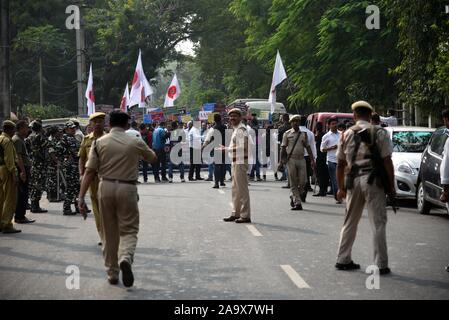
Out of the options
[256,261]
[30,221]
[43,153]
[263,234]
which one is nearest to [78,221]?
[30,221]

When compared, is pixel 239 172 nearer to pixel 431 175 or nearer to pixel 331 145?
pixel 431 175

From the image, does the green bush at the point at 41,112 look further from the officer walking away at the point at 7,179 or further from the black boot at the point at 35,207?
the officer walking away at the point at 7,179

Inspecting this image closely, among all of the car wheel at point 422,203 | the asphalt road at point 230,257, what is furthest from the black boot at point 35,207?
the car wheel at point 422,203

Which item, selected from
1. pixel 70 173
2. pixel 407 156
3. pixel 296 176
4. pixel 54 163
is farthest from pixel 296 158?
pixel 54 163

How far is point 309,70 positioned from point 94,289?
24489 mm

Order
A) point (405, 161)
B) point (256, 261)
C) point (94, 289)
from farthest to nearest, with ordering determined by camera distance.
→ point (405, 161)
point (256, 261)
point (94, 289)

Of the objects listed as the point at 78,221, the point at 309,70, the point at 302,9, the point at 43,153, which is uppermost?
the point at 302,9

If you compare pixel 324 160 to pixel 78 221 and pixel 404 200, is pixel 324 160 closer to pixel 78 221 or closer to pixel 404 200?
pixel 404 200

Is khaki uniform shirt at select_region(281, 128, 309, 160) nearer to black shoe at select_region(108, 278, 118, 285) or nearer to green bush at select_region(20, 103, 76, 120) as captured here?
black shoe at select_region(108, 278, 118, 285)

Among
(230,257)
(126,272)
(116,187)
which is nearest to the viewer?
(126,272)

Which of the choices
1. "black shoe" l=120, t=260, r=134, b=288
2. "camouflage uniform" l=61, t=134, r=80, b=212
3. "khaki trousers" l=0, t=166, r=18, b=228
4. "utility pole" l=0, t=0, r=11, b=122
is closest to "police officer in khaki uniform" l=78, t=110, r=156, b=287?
"black shoe" l=120, t=260, r=134, b=288

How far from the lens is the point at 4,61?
79.5 feet

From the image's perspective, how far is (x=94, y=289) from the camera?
8.34 metres

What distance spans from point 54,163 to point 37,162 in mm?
370
